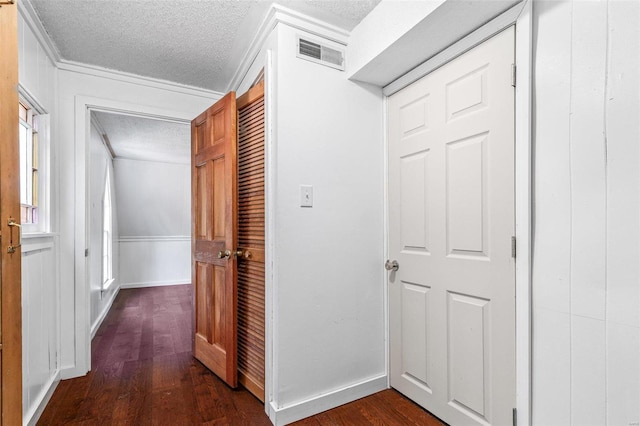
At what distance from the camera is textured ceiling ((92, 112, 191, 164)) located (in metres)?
3.48

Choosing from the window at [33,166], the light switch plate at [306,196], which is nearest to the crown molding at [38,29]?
the window at [33,166]

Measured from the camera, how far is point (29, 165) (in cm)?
194

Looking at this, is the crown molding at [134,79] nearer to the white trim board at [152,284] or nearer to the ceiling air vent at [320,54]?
the ceiling air vent at [320,54]

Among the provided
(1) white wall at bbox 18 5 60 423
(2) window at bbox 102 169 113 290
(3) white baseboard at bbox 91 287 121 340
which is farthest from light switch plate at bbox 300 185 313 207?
(2) window at bbox 102 169 113 290

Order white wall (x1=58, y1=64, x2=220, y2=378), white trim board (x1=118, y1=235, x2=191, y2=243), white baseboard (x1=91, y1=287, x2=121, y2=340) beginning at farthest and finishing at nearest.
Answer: white trim board (x1=118, y1=235, x2=191, y2=243) < white baseboard (x1=91, y1=287, x2=121, y2=340) < white wall (x1=58, y1=64, x2=220, y2=378)

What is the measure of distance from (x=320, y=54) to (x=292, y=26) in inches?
8.8

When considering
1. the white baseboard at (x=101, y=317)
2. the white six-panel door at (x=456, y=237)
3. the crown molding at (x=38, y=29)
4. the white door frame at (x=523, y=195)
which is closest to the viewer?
the white door frame at (x=523, y=195)

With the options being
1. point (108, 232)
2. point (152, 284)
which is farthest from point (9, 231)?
point (152, 284)

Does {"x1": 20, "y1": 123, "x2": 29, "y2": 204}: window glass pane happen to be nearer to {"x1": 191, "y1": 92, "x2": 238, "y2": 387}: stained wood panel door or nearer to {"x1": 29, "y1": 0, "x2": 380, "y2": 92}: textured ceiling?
{"x1": 29, "y1": 0, "x2": 380, "y2": 92}: textured ceiling

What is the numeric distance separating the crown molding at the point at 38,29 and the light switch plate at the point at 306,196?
175cm

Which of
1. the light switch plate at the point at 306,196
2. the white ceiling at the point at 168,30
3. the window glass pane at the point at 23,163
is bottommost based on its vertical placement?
the light switch plate at the point at 306,196

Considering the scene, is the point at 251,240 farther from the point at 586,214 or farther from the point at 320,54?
the point at 586,214

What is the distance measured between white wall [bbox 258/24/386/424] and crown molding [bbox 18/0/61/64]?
4.42 ft

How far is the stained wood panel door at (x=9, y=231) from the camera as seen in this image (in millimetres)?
1062
